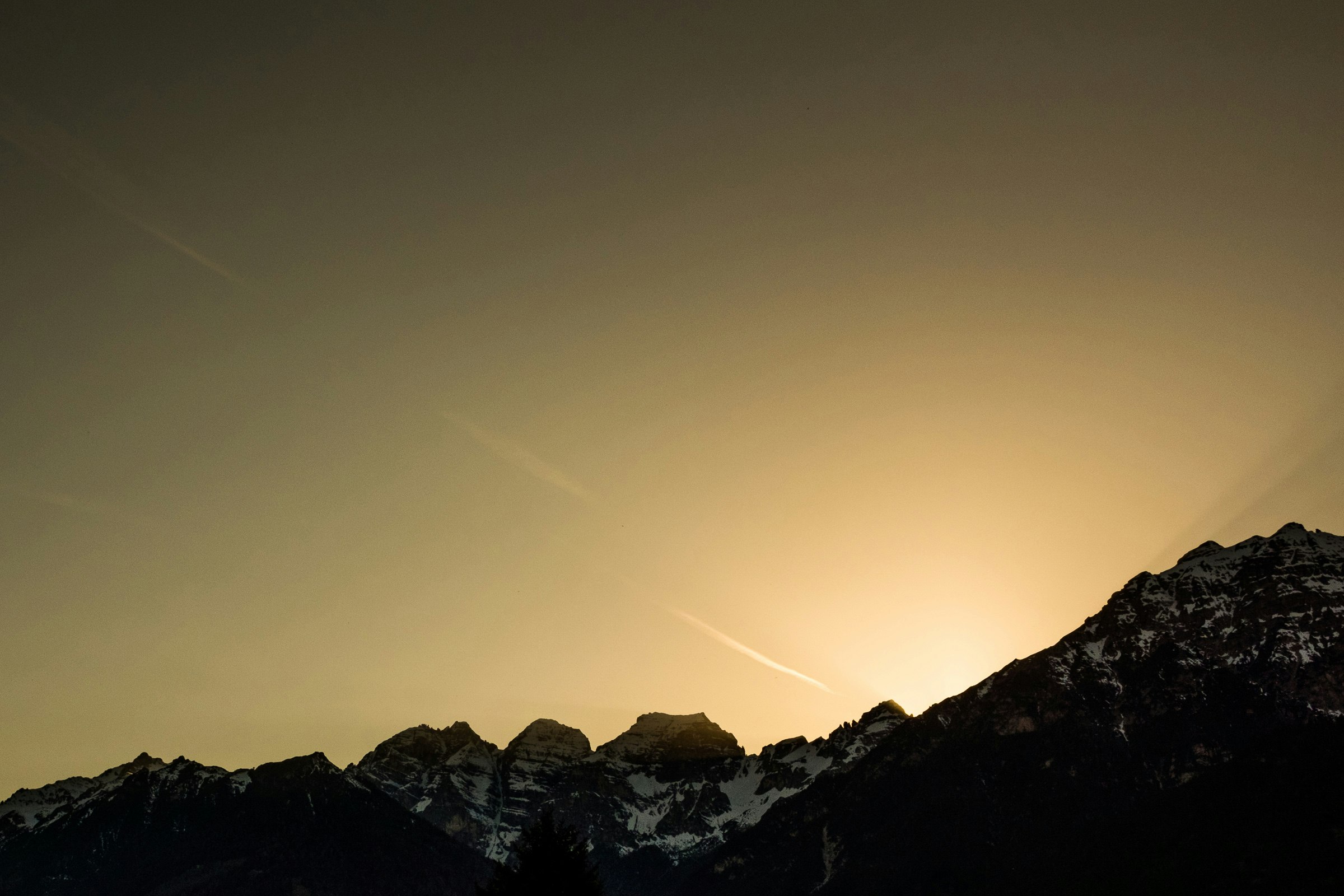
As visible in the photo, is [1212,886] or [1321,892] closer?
[1321,892]

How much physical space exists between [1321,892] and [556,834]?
543ft

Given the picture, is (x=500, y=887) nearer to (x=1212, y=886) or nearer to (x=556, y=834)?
(x=556, y=834)

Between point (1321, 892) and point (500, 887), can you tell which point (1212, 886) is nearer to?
point (1321, 892)

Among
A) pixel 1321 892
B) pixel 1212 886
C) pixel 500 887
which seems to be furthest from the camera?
pixel 1212 886

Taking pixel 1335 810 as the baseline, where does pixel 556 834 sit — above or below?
below

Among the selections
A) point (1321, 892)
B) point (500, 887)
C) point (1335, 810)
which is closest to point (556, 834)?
point (500, 887)

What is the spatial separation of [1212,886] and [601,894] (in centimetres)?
17088

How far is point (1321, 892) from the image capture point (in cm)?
18012

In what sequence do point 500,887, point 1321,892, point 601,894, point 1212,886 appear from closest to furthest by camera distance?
point 500,887
point 601,894
point 1321,892
point 1212,886

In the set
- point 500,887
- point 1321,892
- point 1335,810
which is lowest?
point 500,887

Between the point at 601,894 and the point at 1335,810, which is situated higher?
the point at 1335,810

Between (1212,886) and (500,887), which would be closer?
(500,887)

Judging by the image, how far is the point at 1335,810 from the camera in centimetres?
19975

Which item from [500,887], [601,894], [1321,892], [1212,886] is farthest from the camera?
[1212,886]
